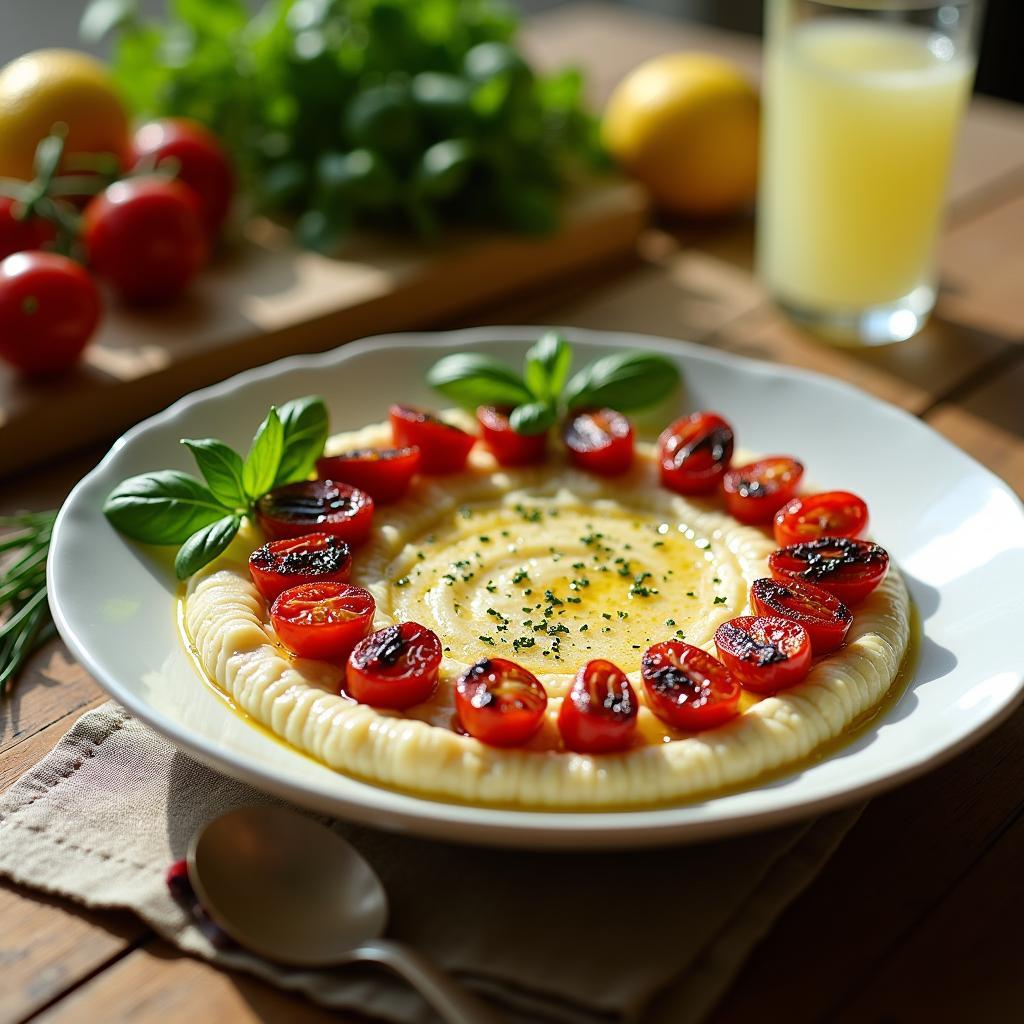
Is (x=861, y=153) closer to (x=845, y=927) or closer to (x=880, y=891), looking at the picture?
(x=880, y=891)

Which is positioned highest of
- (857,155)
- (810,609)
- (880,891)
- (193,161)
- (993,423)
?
(857,155)

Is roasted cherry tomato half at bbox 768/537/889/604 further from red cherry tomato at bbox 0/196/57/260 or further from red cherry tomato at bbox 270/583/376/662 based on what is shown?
red cherry tomato at bbox 0/196/57/260

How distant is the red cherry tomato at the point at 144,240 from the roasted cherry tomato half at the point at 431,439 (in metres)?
1.50

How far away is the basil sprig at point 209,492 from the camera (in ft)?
9.46

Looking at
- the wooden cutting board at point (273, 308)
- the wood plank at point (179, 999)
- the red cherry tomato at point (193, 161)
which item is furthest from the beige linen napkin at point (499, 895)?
the red cherry tomato at point (193, 161)

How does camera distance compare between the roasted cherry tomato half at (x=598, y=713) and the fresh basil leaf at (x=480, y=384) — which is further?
the fresh basil leaf at (x=480, y=384)

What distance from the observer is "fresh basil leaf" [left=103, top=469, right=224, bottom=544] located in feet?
9.58

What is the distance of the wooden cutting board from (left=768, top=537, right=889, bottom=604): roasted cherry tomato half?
2216 millimetres

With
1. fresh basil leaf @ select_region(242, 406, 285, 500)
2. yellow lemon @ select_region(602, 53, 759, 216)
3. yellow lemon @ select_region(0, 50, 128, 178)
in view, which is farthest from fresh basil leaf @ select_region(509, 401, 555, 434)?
yellow lemon @ select_region(0, 50, 128, 178)

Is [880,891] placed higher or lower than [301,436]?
lower

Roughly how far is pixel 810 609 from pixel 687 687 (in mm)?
401

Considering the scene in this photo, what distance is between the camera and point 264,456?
3.03 metres

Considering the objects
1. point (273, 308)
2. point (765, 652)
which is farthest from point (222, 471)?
A: point (273, 308)

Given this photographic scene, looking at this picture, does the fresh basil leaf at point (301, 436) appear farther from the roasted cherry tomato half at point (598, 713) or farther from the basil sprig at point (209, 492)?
the roasted cherry tomato half at point (598, 713)
